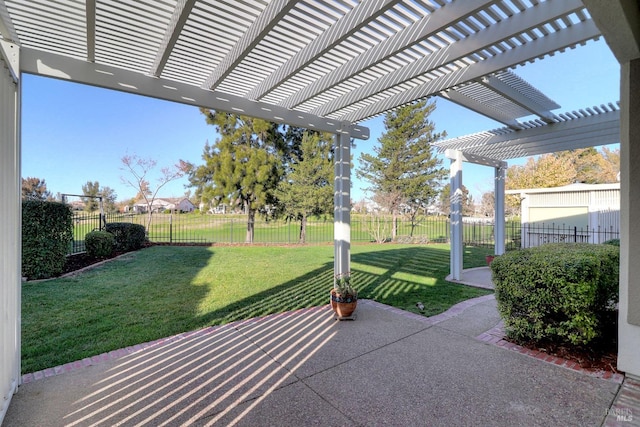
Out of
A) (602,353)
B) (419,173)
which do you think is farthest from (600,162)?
(602,353)

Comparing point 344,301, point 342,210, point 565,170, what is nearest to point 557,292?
point 344,301

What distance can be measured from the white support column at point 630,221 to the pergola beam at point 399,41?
67.5 inches

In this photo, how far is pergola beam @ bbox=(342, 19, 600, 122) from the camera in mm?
2895

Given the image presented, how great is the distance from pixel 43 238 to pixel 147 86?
5797 mm

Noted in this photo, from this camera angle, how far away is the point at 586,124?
5.57 meters

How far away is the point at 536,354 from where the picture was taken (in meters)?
3.20

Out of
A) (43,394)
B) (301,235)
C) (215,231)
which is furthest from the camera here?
(215,231)

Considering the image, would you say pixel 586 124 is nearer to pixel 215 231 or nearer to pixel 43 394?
pixel 43 394

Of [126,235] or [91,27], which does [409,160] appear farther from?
[91,27]

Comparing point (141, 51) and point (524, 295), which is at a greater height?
point (141, 51)

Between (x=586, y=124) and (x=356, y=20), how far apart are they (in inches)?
224

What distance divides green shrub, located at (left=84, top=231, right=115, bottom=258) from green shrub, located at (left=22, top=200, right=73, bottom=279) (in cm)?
180

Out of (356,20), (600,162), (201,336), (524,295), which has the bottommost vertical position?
(201,336)

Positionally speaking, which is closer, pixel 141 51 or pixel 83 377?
pixel 83 377
